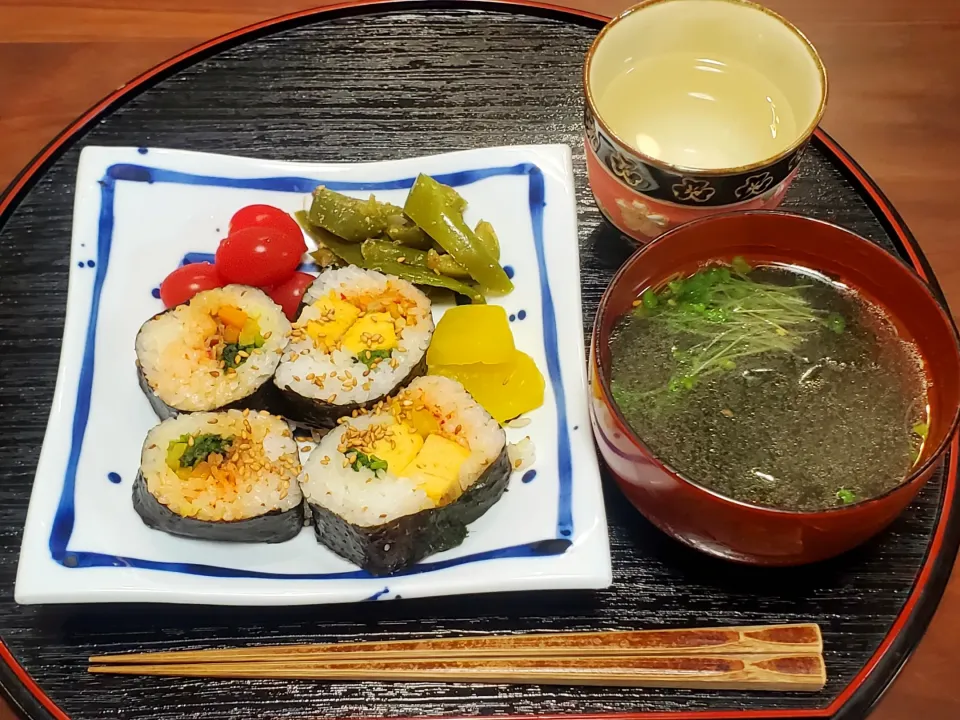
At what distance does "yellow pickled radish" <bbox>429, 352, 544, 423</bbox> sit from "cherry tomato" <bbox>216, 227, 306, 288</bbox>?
0.45 meters

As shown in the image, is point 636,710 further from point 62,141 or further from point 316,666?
point 62,141

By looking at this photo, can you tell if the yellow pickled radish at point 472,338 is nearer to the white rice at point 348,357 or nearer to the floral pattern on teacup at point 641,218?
the white rice at point 348,357

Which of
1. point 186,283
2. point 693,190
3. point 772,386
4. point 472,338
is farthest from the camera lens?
point 186,283

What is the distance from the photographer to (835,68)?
232 centimetres

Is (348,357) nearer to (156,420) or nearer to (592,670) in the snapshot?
(156,420)

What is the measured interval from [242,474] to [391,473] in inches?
10.8

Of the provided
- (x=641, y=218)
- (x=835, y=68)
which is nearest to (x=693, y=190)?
(x=641, y=218)

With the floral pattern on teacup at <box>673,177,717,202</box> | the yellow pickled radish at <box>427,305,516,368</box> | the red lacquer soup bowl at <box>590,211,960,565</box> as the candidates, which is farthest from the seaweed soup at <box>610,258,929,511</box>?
the yellow pickled radish at <box>427,305,516,368</box>

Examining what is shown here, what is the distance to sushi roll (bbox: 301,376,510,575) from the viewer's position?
1431 millimetres

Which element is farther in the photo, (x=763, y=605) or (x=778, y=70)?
(x=778, y=70)

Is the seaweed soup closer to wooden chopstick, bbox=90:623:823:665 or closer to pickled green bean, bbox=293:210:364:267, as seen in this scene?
wooden chopstick, bbox=90:623:823:665

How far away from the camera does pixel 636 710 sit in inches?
53.7

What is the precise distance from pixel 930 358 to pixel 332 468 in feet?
3.52

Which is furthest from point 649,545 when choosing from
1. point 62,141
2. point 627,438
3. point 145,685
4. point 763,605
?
point 62,141
